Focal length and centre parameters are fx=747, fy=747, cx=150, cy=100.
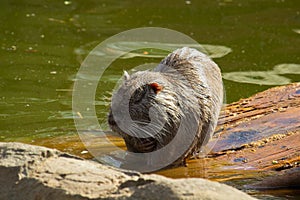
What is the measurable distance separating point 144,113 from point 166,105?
0.65 feet

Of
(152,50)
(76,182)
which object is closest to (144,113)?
(76,182)

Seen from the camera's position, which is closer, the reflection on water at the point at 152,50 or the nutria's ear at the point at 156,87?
the nutria's ear at the point at 156,87

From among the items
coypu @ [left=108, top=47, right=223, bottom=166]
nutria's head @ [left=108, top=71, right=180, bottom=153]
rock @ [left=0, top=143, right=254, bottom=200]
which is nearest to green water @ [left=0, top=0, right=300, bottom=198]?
coypu @ [left=108, top=47, right=223, bottom=166]

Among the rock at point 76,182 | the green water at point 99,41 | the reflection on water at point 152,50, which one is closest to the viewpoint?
the rock at point 76,182

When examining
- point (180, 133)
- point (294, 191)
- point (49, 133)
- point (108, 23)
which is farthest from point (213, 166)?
point (108, 23)

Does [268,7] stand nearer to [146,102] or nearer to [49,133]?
[49,133]

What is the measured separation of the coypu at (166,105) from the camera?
5730 millimetres

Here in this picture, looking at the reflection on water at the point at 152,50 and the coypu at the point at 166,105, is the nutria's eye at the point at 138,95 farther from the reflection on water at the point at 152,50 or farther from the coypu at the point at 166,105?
the reflection on water at the point at 152,50

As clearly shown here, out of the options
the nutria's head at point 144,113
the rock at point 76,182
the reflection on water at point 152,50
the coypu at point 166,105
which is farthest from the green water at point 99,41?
the rock at point 76,182

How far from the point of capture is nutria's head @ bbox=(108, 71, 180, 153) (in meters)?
5.68

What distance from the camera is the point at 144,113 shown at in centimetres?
576

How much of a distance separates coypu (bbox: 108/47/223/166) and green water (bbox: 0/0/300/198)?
46.5 inches

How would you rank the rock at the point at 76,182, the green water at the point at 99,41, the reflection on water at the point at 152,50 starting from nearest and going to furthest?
the rock at the point at 76,182 < the green water at the point at 99,41 < the reflection on water at the point at 152,50

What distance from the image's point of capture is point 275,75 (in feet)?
30.8
